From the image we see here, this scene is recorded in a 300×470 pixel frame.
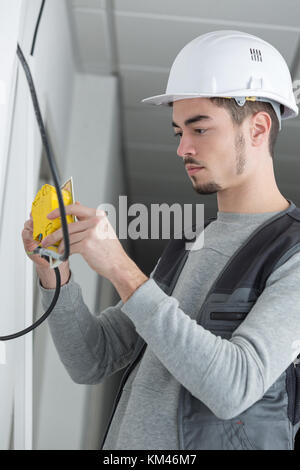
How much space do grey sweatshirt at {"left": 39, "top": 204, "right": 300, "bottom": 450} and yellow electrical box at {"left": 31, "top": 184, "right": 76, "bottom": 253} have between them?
0.55ft

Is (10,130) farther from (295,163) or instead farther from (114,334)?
(295,163)

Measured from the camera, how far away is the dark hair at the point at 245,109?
1.24 m

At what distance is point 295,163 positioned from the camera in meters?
3.92

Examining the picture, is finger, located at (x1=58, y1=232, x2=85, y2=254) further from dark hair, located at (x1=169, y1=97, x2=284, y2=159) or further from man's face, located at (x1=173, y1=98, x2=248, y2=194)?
dark hair, located at (x1=169, y1=97, x2=284, y2=159)

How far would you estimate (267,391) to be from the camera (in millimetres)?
1021

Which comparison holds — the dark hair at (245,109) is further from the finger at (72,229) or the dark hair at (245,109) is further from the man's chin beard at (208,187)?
the finger at (72,229)

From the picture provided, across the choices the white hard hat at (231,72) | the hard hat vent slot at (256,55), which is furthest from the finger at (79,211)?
the hard hat vent slot at (256,55)

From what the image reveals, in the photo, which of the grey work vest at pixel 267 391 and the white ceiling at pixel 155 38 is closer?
the grey work vest at pixel 267 391

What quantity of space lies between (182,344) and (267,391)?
0.67 ft

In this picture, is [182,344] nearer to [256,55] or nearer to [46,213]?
[46,213]

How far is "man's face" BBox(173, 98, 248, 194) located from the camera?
3.97 ft

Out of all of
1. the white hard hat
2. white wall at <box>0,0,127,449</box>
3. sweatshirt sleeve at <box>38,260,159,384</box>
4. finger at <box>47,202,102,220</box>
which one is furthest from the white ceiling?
finger at <box>47,202,102,220</box>

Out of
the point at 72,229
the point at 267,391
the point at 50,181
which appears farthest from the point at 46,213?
the point at 50,181

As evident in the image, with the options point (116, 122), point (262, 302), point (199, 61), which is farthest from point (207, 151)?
point (116, 122)
